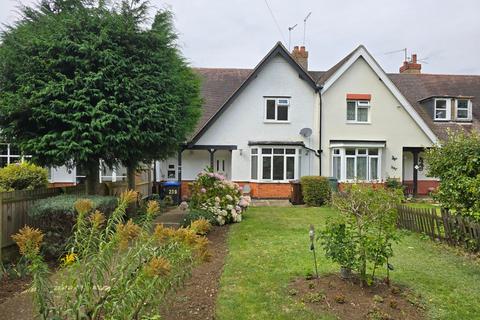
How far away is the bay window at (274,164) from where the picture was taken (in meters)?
19.1

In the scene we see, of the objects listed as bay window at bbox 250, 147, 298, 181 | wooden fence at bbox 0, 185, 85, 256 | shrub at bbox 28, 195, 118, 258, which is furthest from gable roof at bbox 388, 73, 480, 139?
wooden fence at bbox 0, 185, 85, 256

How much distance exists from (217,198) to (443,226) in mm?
5823

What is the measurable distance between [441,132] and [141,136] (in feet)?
61.0

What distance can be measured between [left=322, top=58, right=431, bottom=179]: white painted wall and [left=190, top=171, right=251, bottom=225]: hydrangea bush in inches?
378

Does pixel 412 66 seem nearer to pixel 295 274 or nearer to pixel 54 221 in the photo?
pixel 295 274

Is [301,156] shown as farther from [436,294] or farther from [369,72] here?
[436,294]

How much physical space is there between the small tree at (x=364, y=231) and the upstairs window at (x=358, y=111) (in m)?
15.2

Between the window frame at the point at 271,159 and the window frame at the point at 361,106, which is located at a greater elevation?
the window frame at the point at 361,106

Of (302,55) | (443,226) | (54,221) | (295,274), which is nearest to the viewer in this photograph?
(295,274)

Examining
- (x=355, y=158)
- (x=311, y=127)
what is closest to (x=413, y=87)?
(x=355, y=158)

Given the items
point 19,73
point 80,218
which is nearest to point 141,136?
point 19,73

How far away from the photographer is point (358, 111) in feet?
65.3

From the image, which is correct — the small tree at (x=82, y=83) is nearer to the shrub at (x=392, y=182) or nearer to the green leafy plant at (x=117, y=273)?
the green leafy plant at (x=117, y=273)

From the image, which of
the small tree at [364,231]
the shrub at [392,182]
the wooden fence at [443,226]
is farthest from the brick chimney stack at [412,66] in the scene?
the small tree at [364,231]
